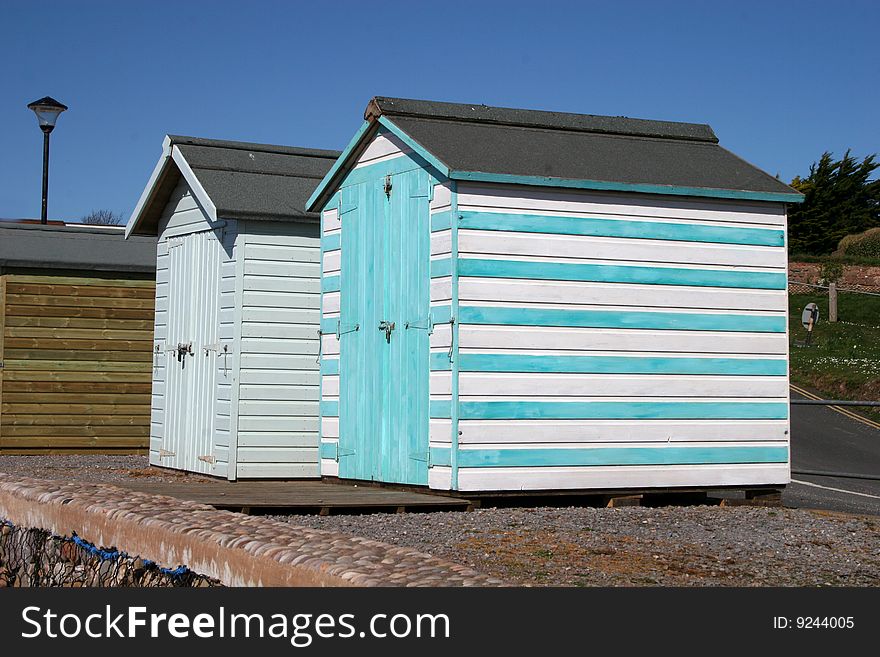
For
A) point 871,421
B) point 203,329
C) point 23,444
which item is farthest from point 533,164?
point 871,421

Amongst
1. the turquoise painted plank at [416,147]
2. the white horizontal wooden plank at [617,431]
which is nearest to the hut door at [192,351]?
the turquoise painted plank at [416,147]

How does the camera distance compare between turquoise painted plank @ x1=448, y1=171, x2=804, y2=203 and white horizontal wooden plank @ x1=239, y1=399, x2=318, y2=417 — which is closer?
turquoise painted plank @ x1=448, y1=171, x2=804, y2=203

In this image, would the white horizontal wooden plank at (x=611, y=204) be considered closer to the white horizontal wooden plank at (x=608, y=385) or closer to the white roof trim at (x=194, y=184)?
the white horizontal wooden plank at (x=608, y=385)

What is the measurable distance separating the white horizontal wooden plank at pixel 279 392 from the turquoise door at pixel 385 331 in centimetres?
152

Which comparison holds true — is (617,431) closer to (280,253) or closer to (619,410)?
(619,410)

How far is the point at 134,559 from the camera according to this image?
7.95 metres

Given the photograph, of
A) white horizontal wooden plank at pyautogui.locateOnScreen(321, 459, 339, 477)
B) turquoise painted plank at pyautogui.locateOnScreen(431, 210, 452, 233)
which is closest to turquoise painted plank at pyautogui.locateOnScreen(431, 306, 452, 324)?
turquoise painted plank at pyautogui.locateOnScreen(431, 210, 452, 233)

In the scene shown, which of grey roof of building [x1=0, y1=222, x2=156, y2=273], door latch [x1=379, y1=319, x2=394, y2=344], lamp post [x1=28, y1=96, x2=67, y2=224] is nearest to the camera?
door latch [x1=379, y1=319, x2=394, y2=344]

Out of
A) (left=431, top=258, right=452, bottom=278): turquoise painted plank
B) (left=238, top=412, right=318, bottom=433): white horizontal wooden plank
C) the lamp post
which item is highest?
the lamp post

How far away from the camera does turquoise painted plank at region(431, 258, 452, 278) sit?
32.7ft

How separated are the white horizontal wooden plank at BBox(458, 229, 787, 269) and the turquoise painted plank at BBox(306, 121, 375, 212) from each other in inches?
76.8

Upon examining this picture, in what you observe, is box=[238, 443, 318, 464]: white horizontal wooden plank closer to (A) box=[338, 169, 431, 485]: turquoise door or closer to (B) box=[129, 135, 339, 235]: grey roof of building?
(A) box=[338, 169, 431, 485]: turquoise door

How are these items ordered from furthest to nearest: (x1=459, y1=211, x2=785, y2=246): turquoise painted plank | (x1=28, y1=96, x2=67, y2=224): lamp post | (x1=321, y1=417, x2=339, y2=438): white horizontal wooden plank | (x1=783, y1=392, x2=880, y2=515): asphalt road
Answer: (x1=28, y1=96, x2=67, y2=224): lamp post
(x1=783, y1=392, x2=880, y2=515): asphalt road
(x1=321, y1=417, x2=339, y2=438): white horizontal wooden plank
(x1=459, y1=211, x2=785, y2=246): turquoise painted plank

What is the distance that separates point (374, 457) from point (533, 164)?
282 centimetres
